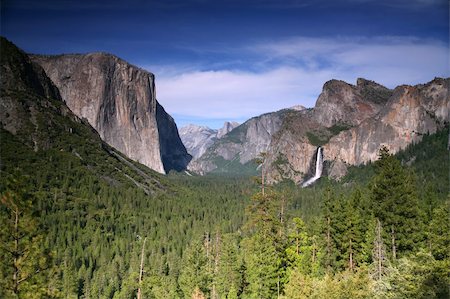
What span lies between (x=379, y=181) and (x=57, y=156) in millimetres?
167028

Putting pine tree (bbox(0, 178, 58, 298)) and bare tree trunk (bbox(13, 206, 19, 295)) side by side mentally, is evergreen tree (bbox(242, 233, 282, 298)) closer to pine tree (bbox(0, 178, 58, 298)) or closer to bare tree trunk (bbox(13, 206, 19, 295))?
pine tree (bbox(0, 178, 58, 298))

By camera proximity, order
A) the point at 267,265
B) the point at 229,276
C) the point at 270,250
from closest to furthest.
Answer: the point at 270,250 → the point at 267,265 → the point at 229,276

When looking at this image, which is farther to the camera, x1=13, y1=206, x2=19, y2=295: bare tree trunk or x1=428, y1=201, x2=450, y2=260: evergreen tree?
x1=428, y1=201, x2=450, y2=260: evergreen tree

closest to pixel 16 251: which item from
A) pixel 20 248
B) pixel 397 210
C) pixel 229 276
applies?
pixel 20 248

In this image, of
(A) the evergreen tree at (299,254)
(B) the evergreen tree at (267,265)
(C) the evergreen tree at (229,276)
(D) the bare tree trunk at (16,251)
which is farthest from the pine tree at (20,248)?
(C) the evergreen tree at (229,276)

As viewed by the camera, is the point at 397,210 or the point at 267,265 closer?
the point at 397,210

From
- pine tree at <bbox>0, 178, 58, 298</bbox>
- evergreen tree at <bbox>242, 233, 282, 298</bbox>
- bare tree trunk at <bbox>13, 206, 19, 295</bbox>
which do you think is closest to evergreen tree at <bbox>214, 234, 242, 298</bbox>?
evergreen tree at <bbox>242, 233, 282, 298</bbox>

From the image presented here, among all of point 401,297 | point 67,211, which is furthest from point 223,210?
point 401,297

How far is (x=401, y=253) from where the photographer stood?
152 feet

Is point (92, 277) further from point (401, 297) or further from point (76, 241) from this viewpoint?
point (401, 297)

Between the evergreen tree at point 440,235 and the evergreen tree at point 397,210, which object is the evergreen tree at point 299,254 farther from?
the evergreen tree at point 440,235

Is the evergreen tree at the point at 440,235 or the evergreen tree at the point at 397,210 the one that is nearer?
the evergreen tree at the point at 440,235

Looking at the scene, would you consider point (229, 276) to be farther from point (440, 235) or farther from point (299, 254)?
point (440, 235)

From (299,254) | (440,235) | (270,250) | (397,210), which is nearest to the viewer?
(440,235)
